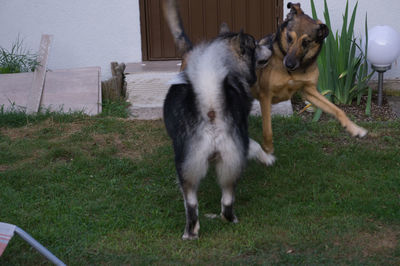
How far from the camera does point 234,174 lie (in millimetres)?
3697

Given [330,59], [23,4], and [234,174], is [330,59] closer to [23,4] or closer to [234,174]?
[234,174]

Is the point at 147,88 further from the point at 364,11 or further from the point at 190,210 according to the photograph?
the point at 190,210

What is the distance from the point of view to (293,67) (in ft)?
15.7

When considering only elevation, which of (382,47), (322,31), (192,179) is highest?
(322,31)

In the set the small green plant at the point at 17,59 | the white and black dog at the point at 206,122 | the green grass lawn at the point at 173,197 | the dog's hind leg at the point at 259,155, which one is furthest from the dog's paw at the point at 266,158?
the small green plant at the point at 17,59

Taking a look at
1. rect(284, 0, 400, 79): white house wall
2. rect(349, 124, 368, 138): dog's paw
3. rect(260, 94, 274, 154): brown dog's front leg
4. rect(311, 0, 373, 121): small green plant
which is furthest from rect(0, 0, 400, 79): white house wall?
rect(349, 124, 368, 138): dog's paw

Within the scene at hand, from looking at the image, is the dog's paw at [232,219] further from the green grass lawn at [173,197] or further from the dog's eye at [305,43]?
the dog's eye at [305,43]

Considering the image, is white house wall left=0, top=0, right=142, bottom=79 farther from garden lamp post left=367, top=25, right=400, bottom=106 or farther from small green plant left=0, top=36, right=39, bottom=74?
garden lamp post left=367, top=25, right=400, bottom=106

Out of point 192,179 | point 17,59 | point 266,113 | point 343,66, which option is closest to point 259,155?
point 266,113

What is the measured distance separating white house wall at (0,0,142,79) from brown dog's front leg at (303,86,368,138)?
152 inches

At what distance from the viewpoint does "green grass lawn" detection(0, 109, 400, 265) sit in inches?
147

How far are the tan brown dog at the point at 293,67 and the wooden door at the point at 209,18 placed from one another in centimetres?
304

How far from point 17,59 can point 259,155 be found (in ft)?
16.0

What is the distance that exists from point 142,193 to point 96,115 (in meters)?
2.42
